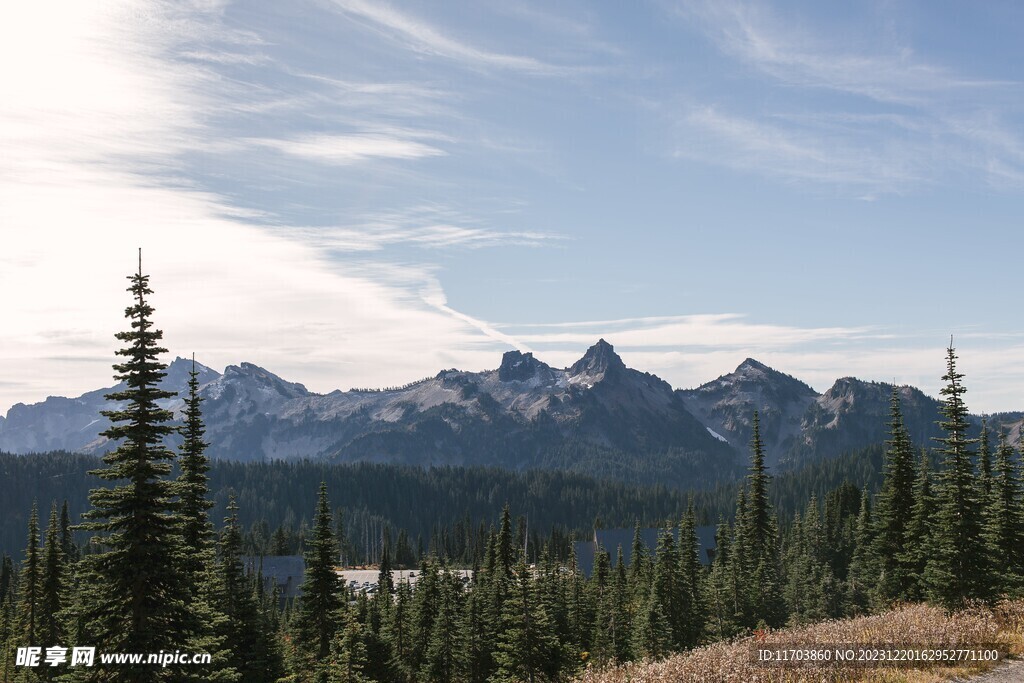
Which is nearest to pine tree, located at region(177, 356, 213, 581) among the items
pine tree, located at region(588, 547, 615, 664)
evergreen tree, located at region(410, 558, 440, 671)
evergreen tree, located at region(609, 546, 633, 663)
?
pine tree, located at region(588, 547, 615, 664)

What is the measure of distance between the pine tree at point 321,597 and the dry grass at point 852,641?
2861 centimetres

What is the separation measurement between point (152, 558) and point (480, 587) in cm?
4484

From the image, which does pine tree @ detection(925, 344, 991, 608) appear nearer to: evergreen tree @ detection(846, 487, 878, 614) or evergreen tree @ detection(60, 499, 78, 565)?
evergreen tree @ detection(846, 487, 878, 614)

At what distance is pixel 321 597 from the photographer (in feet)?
150

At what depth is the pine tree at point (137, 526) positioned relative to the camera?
24.1m

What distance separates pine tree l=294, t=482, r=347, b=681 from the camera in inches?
1802

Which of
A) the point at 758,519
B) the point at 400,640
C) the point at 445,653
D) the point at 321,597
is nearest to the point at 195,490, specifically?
the point at 321,597

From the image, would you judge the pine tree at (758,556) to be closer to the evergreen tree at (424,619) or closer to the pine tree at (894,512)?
the pine tree at (894,512)

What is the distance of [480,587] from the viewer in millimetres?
66438

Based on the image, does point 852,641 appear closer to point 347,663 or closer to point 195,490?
point 347,663

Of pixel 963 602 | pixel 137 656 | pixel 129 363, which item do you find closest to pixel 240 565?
pixel 137 656

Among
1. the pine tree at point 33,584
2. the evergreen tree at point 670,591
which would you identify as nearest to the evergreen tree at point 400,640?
the evergreen tree at point 670,591

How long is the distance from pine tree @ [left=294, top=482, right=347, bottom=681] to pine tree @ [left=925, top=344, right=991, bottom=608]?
31258mm

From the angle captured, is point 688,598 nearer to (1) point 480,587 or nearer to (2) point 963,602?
(1) point 480,587
